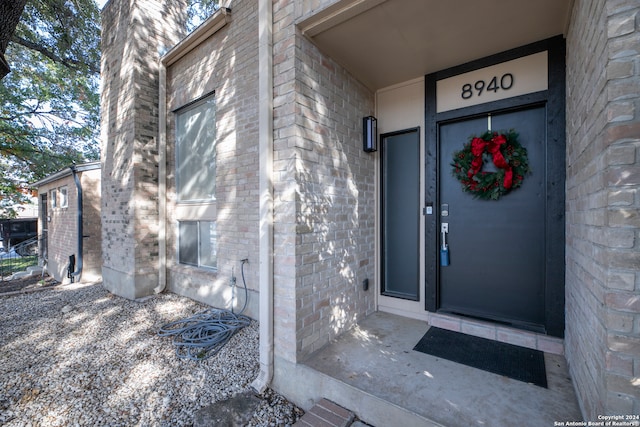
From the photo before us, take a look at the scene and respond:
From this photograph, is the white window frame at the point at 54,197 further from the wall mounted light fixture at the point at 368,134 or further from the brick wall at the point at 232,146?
the wall mounted light fixture at the point at 368,134

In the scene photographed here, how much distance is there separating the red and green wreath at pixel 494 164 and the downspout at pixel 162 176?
180 inches

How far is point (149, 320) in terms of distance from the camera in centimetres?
364

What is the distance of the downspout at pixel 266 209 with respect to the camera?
2.19 metres

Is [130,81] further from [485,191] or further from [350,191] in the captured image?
[485,191]

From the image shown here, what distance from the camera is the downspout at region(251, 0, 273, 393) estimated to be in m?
2.19

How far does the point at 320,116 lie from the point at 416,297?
2.17 meters

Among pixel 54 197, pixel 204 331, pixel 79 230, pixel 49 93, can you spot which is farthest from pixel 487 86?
pixel 49 93

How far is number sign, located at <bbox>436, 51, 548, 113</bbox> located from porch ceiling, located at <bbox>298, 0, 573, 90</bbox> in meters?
0.15

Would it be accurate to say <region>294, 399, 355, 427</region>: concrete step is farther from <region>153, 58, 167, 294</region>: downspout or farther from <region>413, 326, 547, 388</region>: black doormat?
<region>153, 58, 167, 294</region>: downspout

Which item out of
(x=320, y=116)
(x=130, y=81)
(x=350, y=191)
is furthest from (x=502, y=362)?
(x=130, y=81)

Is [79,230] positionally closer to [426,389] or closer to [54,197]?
[54,197]

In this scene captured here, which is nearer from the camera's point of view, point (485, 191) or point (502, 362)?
point (502, 362)

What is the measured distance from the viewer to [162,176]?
15.6 ft

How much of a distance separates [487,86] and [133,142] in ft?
16.6
